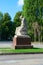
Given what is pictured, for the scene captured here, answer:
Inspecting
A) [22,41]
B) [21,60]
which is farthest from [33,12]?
[21,60]

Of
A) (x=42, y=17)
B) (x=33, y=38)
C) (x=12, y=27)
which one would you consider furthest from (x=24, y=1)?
(x=12, y=27)

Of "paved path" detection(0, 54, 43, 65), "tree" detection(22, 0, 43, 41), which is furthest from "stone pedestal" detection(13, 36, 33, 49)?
"tree" detection(22, 0, 43, 41)

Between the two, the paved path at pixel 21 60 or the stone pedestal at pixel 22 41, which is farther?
the stone pedestal at pixel 22 41

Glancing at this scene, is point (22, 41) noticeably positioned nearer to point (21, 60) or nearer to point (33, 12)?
point (21, 60)

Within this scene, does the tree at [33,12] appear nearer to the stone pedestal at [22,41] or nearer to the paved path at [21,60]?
the stone pedestal at [22,41]

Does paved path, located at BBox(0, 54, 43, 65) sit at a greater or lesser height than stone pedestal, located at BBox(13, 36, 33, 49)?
lesser

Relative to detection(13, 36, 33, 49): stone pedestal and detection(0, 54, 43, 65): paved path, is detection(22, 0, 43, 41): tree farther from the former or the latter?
detection(0, 54, 43, 65): paved path

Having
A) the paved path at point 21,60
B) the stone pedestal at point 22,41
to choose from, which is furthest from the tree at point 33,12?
the paved path at point 21,60

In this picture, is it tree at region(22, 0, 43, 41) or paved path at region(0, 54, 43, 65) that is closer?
paved path at region(0, 54, 43, 65)

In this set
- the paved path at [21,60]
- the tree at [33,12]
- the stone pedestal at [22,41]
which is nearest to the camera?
the paved path at [21,60]

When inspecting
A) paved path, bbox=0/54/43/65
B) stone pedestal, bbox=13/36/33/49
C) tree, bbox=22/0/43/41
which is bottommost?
paved path, bbox=0/54/43/65

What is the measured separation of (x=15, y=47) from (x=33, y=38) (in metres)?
37.5

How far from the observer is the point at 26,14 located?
59719 mm

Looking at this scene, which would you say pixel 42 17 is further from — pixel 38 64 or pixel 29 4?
pixel 38 64
